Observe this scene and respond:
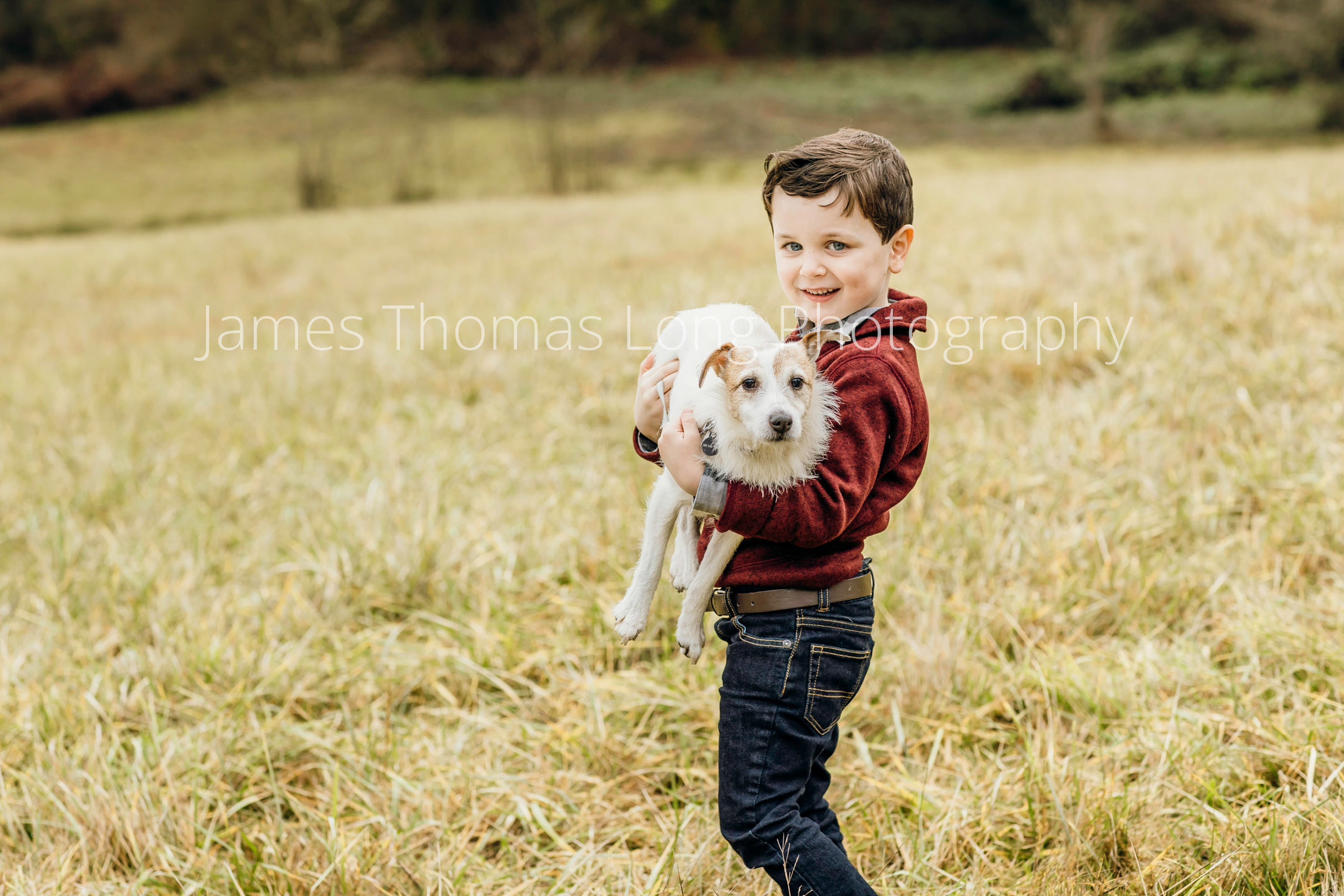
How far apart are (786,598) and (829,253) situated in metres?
0.59

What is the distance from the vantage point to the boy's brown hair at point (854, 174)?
1287 millimetres

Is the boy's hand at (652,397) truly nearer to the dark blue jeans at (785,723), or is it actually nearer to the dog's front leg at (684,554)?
the dog's front leg at (684,554)

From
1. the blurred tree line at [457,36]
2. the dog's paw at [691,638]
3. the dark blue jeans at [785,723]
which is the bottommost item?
the dark blue jeans at [785,723]

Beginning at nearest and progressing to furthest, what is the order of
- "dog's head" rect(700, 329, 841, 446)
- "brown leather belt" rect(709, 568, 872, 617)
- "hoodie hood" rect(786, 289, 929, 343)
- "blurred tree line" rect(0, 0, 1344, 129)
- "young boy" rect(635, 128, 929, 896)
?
"dog's head" rect(700, 329, 841, 446)
"young boy" rect(635, 128, 929, 896)
"hoodie hood" rect(786, 289, 929, 343)
"brown leather belt" rect(709, 568, 872, 617)
"blurred tree line" rect(0, 0, 1344, 129)

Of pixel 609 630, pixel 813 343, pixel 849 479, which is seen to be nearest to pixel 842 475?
pixel 849 479

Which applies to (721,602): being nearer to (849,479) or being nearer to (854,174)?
(849,479)

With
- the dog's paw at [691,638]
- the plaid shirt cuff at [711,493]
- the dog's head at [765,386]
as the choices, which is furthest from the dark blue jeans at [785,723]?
the dog's head at [765,386]

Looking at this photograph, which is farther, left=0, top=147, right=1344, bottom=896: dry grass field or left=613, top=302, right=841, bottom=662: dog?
left=0, top=147, right=1344, bottom=896: dry grass field

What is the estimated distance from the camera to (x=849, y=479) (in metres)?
1.39

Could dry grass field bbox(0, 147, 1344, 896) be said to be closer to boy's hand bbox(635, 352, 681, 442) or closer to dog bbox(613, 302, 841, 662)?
dog bbox(613, 302, 841, 662)

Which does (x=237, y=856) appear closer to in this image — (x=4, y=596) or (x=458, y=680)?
(x=458, y=680)

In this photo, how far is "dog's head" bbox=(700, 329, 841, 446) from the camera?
120cm

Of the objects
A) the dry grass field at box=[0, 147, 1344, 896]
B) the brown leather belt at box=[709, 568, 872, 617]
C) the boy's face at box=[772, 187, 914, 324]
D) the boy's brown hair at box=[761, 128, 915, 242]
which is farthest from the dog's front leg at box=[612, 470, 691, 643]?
the dry grass field at box=[0, 147, 1344, 896]

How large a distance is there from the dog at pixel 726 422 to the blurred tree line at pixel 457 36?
86.5 ft
